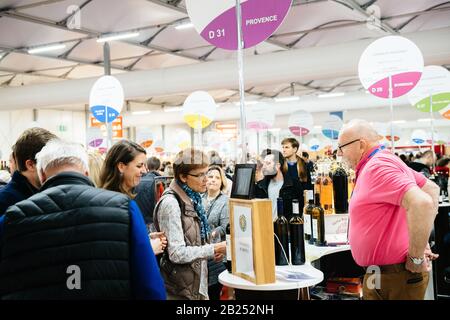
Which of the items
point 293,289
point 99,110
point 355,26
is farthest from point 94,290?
point 355,26

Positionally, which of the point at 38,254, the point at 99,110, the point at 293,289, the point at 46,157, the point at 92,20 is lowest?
the point at 293,289

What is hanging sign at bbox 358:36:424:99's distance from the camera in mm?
3844

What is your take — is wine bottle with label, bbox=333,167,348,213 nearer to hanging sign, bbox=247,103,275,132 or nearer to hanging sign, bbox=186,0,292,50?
hanging sign, bbox=186,0,292,50

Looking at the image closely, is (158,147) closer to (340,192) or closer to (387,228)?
(340,192)

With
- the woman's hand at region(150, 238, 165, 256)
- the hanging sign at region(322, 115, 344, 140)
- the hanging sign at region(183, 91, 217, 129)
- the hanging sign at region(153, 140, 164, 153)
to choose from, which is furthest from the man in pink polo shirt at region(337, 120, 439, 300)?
the hanging sign at region(153, 140, 164, 153)

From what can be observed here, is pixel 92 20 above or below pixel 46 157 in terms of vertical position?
above

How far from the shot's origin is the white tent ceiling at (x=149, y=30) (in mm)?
7824

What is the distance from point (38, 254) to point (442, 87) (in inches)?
200

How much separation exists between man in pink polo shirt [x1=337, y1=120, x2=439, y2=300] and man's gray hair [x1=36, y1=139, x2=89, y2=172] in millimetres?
1319

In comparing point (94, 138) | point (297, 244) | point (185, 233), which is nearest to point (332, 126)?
point (94, 138)

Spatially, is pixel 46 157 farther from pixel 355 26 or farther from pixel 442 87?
pixel 355 26

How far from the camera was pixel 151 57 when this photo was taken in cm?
1165

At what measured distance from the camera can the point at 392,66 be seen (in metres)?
3.93

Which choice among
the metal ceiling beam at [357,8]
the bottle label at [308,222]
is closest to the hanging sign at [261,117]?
the metal ceiling beam at [357,8]
